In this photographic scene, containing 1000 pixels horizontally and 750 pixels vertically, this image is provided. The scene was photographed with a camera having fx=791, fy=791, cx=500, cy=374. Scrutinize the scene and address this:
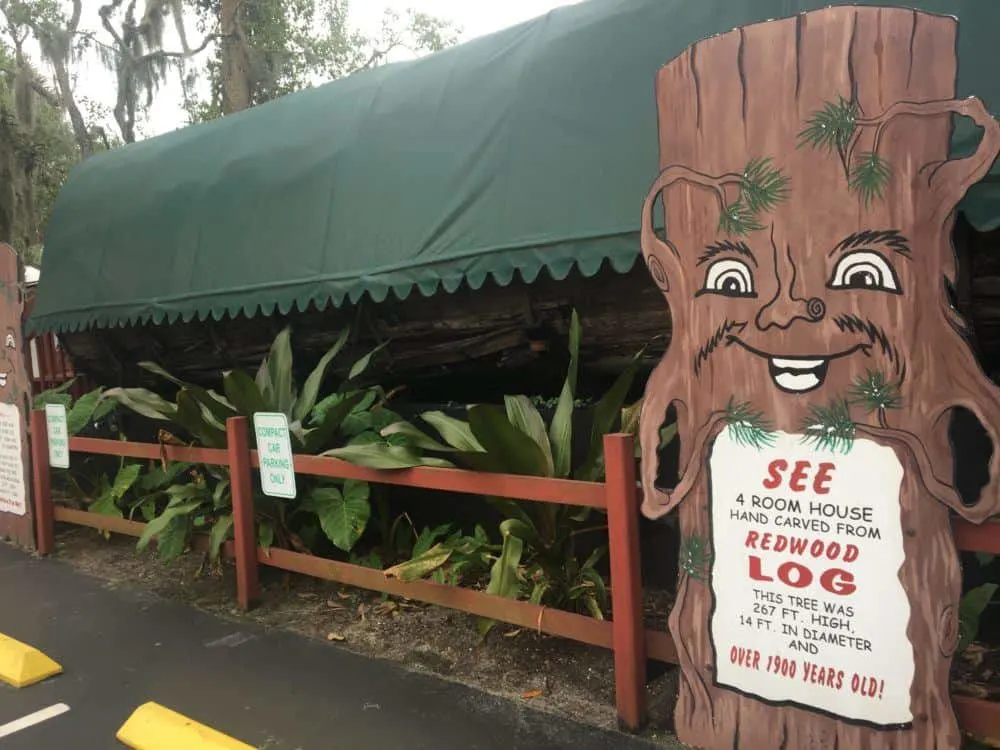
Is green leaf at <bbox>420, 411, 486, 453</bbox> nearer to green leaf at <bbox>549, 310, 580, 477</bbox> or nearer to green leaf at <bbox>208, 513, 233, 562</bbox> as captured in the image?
green leaf at <bbox>549, 310, 580, 477</bbox>

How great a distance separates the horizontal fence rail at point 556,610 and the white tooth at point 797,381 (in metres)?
0.60

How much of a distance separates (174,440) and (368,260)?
2003 mm

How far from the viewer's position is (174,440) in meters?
5.59

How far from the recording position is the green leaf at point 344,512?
4.71 meters

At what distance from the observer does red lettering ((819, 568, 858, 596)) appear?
8.59 feet

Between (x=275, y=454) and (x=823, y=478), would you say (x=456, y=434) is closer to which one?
(x=275, y=454)

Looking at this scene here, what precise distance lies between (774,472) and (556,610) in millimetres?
1310

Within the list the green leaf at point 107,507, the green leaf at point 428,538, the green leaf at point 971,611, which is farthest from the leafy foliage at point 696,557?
the green leaf at point 107,507

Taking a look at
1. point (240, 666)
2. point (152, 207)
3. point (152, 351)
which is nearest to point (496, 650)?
point (240, 666)

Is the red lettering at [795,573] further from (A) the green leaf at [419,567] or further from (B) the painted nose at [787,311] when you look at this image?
(A) the green leaf at [419,567]

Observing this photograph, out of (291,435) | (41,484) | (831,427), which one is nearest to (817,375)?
(831,427)

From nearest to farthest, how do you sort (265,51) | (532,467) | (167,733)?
(167,733), (532,467), (265,51)

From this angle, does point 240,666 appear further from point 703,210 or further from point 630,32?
point 630,32

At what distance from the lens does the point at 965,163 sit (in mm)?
2340
